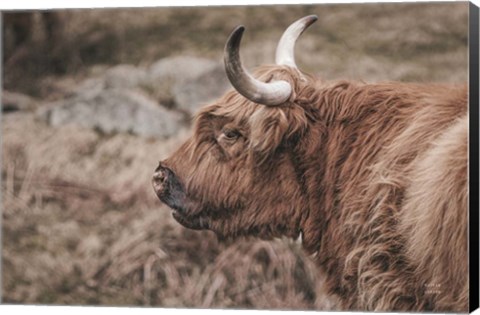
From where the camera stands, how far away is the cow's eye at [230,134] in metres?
8.55

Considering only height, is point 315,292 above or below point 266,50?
below

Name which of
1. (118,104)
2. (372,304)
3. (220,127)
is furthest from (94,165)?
(372,304)

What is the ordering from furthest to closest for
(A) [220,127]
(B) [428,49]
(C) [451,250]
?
(B) [428,49]
(A) [220,127]
(C) [451,250]

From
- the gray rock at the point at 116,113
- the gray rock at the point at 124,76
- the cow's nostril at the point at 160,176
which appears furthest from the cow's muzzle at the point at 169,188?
the gray rock at the point at 124,76

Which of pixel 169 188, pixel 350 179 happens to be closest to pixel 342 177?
pixel 350 179

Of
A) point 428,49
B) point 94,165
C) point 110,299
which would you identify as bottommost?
point 110,299

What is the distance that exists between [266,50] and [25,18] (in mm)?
2006

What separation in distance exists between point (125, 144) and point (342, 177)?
2341mm

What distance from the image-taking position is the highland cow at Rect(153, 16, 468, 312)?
8.05 meters

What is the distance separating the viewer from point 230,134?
8.57 m

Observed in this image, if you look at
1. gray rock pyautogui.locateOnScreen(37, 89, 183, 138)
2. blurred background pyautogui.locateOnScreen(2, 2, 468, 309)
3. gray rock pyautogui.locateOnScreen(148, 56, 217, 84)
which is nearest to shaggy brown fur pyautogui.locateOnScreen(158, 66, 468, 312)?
blurred background pyautogui.locateOnScreen(2, 2, 468, 309)

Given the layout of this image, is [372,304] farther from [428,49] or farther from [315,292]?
[428,49]

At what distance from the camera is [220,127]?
860 centimetres

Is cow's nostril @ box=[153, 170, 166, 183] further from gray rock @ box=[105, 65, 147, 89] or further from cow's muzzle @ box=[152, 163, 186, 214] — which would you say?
gray rock @ box=[105, 65, 147, 89]
